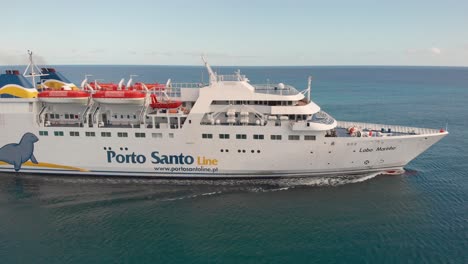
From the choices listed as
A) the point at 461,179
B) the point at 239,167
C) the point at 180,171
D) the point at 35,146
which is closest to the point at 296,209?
the point at 239,167

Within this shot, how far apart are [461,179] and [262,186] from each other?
15.0 metres

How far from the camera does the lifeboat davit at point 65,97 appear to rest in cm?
2231

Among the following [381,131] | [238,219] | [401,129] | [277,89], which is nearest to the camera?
[238,219]

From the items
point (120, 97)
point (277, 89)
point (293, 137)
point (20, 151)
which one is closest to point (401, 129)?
point (293, 137)

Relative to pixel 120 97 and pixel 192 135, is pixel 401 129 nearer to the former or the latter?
pixel 192 135

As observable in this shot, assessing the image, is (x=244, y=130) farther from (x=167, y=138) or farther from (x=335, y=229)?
(x=335, y=229)

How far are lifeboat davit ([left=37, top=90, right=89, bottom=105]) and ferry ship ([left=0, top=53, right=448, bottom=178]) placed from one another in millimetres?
74

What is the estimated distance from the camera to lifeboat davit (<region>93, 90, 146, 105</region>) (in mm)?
21844

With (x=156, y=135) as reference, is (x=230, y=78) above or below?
above

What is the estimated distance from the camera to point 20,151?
23.4 metres

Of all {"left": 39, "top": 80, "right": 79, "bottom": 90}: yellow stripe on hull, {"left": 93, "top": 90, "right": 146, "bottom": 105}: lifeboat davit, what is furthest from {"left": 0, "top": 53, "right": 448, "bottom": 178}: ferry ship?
{"left": 39, "top": 80, "right": 79, "bottom": 90}: yellow stripe on hull

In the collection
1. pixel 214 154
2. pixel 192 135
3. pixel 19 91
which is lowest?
pixel 214 154

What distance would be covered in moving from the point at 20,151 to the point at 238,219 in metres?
17.9

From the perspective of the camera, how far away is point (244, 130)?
21.0m
